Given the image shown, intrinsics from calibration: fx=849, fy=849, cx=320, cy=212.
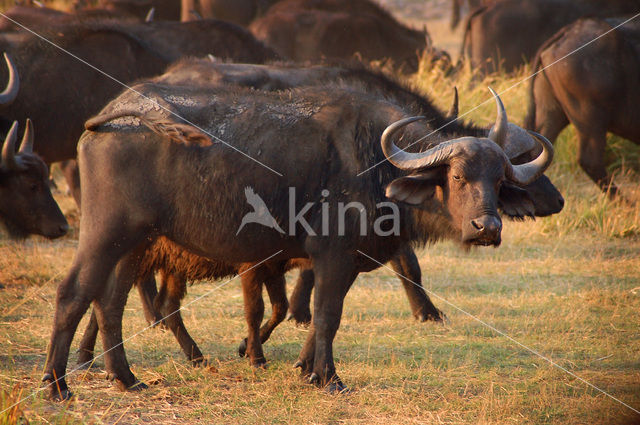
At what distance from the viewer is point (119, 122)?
199 inches

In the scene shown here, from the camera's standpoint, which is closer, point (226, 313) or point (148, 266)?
point (148, 266)

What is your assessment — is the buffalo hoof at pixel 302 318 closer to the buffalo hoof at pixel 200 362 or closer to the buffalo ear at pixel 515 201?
the buffalo hoof at pixel 200 362

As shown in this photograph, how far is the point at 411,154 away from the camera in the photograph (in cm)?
508

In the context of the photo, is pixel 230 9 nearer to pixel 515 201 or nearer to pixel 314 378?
pixel 515 201

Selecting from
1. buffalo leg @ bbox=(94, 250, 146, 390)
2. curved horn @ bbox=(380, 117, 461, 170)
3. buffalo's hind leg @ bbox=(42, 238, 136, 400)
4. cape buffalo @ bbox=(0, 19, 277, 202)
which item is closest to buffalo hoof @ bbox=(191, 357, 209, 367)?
buffalo leg @ bbox=(94, 250, 146, 390)

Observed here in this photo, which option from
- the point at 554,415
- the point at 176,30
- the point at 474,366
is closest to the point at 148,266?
the point at 474,366

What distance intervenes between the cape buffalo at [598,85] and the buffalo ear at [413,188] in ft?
17.1

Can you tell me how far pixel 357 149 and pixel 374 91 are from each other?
1.95 ft

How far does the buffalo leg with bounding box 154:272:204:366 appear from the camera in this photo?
5816 mm

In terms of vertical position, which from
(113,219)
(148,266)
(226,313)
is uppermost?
(113,219)

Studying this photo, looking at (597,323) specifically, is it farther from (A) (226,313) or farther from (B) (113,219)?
(B) (113,219)

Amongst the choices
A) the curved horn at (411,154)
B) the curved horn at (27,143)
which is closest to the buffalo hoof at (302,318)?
the curved horn at (411,154)

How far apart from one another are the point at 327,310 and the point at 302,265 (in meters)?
0.63

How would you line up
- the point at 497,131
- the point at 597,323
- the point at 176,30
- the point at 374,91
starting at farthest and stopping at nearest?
the point at 176,30
the point at 597,323
the point at 374,91
the point at 497,131
